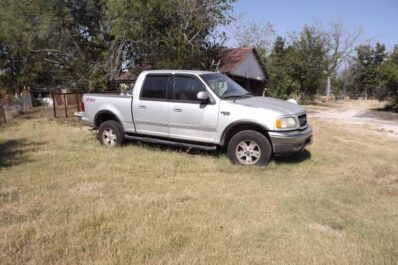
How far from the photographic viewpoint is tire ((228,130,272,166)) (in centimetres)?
657

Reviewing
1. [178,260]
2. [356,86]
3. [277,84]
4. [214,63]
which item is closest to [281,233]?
[178,260]

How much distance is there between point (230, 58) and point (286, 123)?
18.6m

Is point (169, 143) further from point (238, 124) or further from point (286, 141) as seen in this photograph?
point (286, 141)

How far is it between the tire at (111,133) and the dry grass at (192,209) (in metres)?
0.71

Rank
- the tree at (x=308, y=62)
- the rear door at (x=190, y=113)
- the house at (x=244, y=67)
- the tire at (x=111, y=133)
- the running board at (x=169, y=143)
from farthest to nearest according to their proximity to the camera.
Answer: the tree at (x=308, y=62)
the house at (x=244, y=67)
the tire at (x=111, y=133)
the running board at (x=169, y=143)
the rear door at (x=190, y=113)

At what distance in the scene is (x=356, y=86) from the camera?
6662 centimetres

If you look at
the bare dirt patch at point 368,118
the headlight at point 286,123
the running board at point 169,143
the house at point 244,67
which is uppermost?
the house at point 244,67

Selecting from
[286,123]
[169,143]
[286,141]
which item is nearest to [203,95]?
[169,143]

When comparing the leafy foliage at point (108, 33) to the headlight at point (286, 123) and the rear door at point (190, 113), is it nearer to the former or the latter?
the rear door at point (190, 113)

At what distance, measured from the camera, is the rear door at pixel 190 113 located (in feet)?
23.2

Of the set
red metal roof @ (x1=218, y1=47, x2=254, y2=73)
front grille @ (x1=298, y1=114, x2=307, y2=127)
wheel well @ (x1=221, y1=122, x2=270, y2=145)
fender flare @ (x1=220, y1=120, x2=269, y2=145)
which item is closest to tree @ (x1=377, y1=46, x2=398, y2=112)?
red metal roof @ (x1=218, y1=47, x2=254, y2=73)

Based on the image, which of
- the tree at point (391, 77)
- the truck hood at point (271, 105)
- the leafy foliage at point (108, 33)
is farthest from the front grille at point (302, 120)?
the tree at point (391, 77)

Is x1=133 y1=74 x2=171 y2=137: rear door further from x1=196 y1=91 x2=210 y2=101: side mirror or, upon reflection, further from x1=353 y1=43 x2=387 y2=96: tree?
x1=353 y1=43 x2=387 y2=96: tree

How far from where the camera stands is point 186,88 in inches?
292
